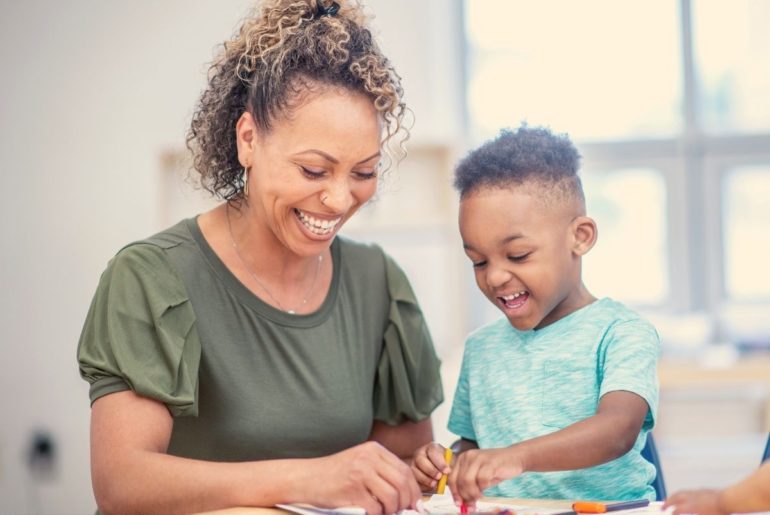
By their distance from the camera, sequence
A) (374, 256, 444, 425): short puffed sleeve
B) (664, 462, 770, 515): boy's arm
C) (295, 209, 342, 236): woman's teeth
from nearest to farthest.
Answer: (664, 462, 770, 515): boy's arm
(295, 209, 342, 236): woman's teeth
(374, 256, 444, 425): short puffed sleeve

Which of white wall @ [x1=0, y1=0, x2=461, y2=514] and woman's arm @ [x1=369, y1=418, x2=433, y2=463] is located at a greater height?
white wall @ [x1=0, y1=0, x2=461, y2=514]

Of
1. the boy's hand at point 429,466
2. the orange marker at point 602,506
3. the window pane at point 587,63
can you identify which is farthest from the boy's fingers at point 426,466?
the window pane at point 587,63

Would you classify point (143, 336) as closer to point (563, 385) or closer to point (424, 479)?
point (424, 479)

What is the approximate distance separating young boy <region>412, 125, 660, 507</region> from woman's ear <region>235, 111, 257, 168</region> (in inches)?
13.4

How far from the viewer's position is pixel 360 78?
1445 millimetres

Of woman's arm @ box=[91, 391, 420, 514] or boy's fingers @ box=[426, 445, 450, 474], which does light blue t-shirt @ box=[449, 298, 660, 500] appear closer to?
boy's fingers @ box=[426, 445, 450, 474]

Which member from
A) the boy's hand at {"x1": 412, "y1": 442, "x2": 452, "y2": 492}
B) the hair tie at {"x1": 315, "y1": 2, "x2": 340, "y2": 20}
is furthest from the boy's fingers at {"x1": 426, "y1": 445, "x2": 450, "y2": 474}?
the hair tie at {"x1": 315, "y1": 2, "x2": 340, "y2": 20}

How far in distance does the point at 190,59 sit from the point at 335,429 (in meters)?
2.76

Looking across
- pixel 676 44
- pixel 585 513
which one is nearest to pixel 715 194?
pixel 676 44

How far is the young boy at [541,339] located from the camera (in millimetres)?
1355

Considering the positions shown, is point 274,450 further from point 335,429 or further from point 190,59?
point 190,59

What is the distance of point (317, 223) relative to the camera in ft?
4.84

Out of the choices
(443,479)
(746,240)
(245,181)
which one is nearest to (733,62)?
(746,240)

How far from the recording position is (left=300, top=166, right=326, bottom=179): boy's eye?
1.42m
